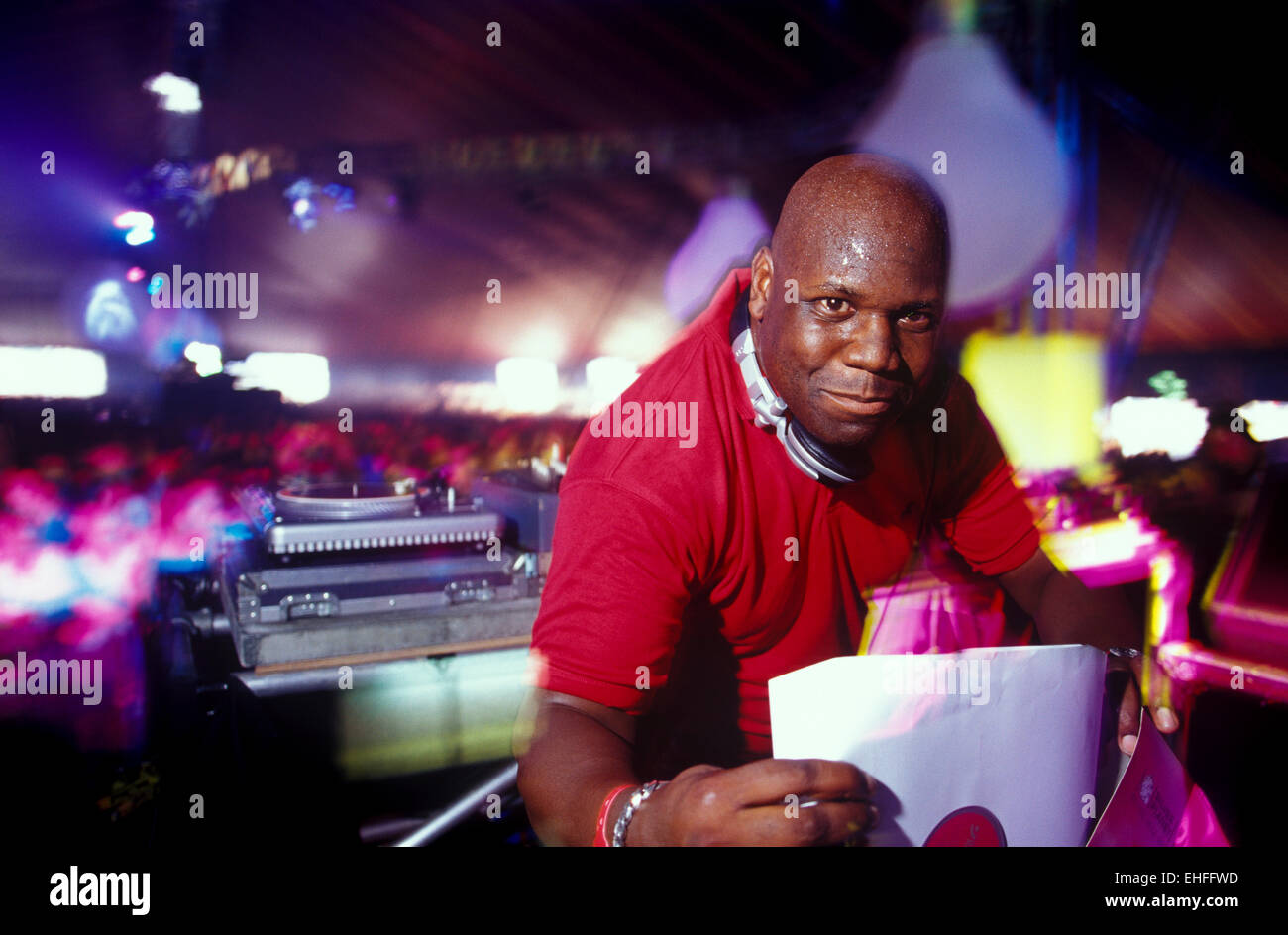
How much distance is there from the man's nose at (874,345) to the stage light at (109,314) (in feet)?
26.2

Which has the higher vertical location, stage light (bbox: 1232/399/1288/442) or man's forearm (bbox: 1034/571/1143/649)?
stage light (bbox: 1232/399/1288/442)

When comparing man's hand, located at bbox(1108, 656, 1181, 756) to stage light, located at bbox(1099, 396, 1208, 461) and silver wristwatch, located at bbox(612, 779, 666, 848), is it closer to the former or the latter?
silver wristwatch, located at bbox(612, 779, 666, 848)

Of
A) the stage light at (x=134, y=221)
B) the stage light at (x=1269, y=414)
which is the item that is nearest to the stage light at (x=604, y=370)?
the stage light at (x=134, y=221)

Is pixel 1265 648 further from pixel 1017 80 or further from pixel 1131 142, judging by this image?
pixel 1131 142

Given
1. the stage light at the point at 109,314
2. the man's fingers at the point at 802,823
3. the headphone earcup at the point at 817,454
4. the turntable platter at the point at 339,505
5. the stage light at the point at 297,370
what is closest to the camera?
the man's fingers at the point at 802,823

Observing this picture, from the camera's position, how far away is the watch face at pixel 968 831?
30.5 inches

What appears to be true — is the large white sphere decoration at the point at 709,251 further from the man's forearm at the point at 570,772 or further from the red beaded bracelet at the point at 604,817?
the red beaded bracelet at the point at 604,817

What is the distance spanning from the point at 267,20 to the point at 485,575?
4.76 metres

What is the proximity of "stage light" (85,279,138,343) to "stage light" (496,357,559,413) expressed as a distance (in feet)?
12.1

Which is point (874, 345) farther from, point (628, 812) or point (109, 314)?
point (109, 314)

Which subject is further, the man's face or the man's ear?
the man's ear

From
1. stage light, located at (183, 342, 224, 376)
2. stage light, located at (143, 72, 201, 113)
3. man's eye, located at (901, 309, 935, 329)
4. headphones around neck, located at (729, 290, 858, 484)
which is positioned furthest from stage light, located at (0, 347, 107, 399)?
man's eye, located at (901, 309, 935, 329)

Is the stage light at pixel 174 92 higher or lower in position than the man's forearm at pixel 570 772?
higher

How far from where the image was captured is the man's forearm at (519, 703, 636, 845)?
2.57 feet
